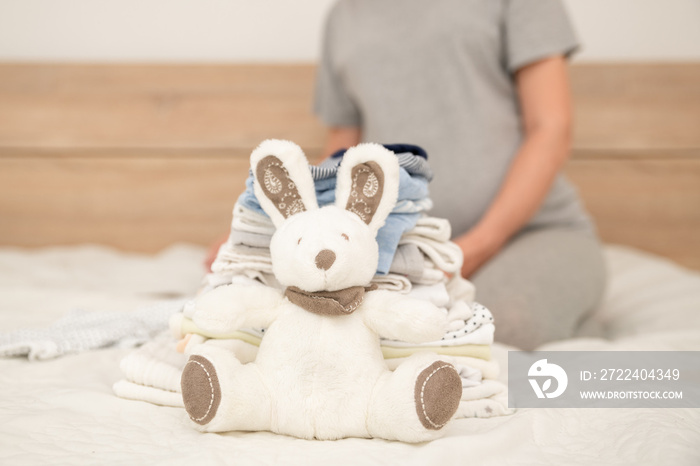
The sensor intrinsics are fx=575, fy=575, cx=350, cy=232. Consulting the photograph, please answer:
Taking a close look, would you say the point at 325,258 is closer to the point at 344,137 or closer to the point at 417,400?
the point at 417,400

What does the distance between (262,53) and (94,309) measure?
1.06m

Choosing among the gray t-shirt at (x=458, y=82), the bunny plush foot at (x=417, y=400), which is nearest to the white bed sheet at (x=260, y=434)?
the bunny plush foot at (x=417, y=400)

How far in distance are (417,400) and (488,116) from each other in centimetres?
86

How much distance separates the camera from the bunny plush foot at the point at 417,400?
517mm

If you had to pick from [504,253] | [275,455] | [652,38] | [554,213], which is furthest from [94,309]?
[652,38]

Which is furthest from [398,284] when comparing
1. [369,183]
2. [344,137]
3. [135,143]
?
[135,143]

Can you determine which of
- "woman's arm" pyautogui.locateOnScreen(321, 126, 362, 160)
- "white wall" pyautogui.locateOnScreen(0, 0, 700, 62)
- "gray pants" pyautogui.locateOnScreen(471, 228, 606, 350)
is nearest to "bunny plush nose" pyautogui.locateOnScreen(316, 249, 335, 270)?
"gray pants" pyautogui.locateOnScreen(471, 228, 606, 350)

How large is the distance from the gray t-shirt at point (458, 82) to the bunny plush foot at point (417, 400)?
2.24ft

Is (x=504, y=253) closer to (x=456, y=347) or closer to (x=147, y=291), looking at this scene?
(x=456, y=347)

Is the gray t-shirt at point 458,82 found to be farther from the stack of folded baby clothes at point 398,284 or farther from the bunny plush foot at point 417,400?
the bunny plush foot at point 417,400

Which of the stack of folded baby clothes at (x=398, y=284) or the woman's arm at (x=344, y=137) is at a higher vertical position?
the woman's arm at (x=344, y=137)

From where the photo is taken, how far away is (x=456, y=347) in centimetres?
66

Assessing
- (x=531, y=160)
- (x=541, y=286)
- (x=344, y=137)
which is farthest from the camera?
Answer: (x=344, y=137)

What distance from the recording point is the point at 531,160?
1.18 metres
